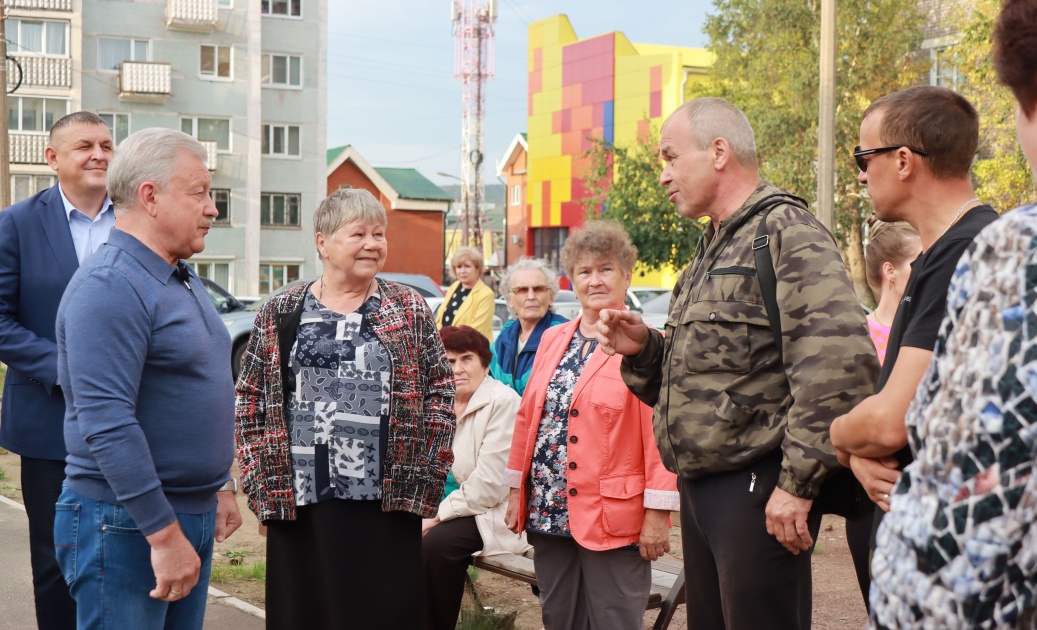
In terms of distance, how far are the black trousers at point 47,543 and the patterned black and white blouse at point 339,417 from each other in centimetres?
87

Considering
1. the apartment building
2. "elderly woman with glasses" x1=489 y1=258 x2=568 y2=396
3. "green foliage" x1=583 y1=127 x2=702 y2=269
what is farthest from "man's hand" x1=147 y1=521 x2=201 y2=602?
the apartment building

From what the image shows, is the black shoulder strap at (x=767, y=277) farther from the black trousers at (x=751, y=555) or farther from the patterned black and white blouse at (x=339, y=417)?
the patterned black and white blouse at (x=339, y=417)

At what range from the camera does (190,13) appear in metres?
41.0

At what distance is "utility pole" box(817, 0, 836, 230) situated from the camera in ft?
43.6

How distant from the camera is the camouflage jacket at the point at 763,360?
301 centimetres

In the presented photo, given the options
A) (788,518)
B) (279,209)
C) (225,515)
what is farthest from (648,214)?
(788,518)

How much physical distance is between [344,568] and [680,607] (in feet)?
9.51

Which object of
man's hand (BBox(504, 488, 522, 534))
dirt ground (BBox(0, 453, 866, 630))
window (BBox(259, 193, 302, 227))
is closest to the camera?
man's hand (BBox(504, 488, 522, 534))

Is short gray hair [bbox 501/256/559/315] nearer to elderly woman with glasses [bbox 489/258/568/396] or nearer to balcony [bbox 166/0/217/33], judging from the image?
elderly woman with glasses [bbox 489/258/568/396]

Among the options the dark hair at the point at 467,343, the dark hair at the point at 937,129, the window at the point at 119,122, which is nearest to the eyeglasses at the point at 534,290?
the dark hair at the point at 467,343

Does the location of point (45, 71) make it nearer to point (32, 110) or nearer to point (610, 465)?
point (32, 110)

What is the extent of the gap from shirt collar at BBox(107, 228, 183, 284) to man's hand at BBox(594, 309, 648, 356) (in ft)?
4.34

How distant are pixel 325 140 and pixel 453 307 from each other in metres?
36.3

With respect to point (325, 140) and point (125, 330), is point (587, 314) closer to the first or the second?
point (125, 330)
